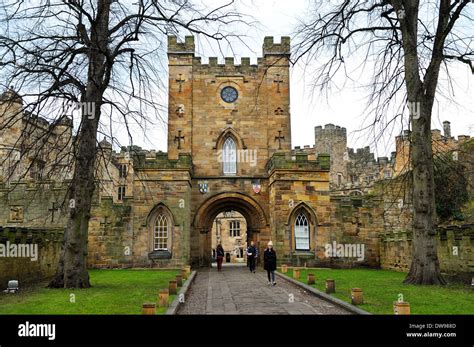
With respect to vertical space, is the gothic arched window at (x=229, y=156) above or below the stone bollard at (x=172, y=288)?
above

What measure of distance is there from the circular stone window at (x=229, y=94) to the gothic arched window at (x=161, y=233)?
28.2 ft

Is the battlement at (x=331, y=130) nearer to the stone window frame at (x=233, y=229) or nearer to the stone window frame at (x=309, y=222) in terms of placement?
the stone window frame at (x=233, y=229)

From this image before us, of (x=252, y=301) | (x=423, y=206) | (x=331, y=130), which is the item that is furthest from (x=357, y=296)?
(x=331, y=130)

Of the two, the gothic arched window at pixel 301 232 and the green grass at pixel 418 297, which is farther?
the gothic arched window at pixel 301 232

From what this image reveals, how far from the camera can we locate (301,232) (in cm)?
2597

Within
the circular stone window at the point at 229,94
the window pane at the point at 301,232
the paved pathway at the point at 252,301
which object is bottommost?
the paved pathway at the point at 252,301

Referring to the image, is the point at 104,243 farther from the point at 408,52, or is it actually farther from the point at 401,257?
the point at 408,52

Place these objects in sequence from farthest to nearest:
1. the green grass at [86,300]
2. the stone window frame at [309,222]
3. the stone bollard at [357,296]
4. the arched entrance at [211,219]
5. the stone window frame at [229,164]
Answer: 1. the stone window frame at [229,164]
2. the arched entrance at [211,219]
3. the stone window frame at [309,222]
4. the stone bollard at [357,296]
5. the green grass at [86,300]

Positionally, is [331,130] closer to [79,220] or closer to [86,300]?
[79,220]

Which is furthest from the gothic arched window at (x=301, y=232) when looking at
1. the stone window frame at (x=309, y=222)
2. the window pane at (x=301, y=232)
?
the stone window frame at (x=309, y=222)

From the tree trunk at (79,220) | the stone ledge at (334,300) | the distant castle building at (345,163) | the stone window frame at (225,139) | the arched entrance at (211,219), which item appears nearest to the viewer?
the stone ledge at (334,300)

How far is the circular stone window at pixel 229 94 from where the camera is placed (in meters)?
29.9

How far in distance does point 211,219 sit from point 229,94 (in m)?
7.83
